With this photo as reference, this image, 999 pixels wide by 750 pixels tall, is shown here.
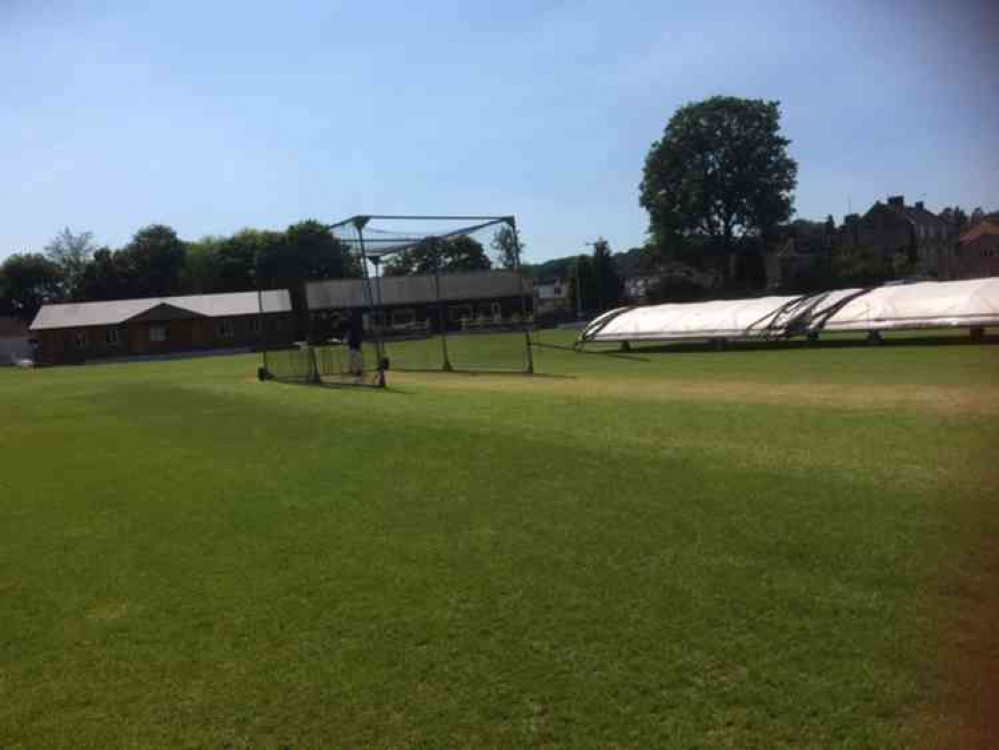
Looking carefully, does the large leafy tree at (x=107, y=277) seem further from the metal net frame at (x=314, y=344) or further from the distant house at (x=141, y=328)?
the metal net frame at (x=314, y=344)

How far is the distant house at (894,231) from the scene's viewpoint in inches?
2469

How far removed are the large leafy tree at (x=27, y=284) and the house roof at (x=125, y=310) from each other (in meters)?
32.9

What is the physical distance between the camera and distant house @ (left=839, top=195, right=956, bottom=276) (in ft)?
206

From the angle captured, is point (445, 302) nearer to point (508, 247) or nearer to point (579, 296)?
point (508, 247)

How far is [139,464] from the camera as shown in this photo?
10.0m

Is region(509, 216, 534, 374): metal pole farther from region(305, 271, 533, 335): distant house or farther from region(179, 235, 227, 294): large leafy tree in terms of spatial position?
region(179, 235, 227, 294): large leafy tree

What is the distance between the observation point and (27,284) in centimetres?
9438

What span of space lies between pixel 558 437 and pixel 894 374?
8.45m

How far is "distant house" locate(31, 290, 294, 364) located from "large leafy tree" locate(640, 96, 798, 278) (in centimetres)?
3484

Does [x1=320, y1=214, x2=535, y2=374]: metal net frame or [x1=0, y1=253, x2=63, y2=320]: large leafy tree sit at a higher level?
[x1=0, y1=253, x2=63, y2=320]: large leafy tree

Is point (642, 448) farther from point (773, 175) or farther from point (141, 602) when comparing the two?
point (773, 175)

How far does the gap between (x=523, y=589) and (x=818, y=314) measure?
23.3 m

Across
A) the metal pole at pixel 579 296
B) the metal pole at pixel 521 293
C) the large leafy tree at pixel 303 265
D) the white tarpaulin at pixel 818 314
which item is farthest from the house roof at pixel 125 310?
the metal pole at pixel 521 293

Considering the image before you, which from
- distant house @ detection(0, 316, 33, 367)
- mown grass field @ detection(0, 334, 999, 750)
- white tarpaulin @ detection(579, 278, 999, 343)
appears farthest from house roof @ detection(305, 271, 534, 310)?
distant house @ detection(0, 316, 33, 367)
